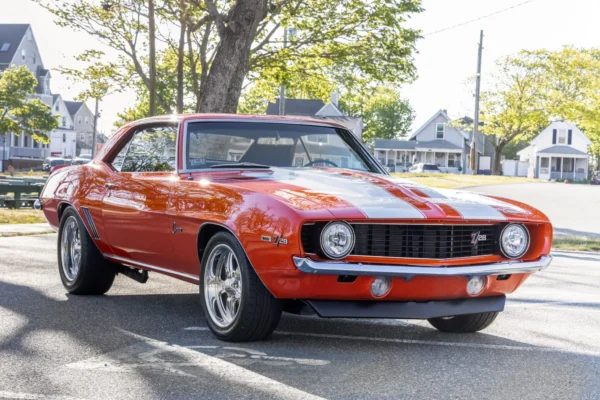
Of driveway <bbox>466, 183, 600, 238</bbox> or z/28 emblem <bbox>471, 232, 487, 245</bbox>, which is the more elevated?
z/28 emblem <bbox>471, 232, 487, 245</bbox>

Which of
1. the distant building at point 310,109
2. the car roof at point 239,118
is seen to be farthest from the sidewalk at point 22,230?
the distant building at point 310,109

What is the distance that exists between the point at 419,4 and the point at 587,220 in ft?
25.8

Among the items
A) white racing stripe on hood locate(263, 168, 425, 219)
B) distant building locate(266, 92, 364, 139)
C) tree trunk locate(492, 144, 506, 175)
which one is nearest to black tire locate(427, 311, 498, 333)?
white racing stripe on hood locate(263, 168, 425, 219)

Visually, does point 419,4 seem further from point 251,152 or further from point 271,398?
point 271,398

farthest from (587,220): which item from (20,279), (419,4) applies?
(20,279)

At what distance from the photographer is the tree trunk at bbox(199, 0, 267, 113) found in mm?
18500

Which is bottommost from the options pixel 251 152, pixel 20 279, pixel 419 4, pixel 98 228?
pixel 20 279

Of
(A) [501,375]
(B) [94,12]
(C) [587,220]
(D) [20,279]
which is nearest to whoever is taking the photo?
(A) [501,375]

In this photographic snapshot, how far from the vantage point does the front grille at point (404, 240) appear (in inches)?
208

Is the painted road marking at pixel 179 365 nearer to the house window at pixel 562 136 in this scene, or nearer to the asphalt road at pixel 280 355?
the asphalt road at pixel 280 355

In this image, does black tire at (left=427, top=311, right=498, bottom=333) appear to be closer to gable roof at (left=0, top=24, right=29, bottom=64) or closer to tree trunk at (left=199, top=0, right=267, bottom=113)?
tree trunk at (left=199, top=0, right=267, bottom=113)

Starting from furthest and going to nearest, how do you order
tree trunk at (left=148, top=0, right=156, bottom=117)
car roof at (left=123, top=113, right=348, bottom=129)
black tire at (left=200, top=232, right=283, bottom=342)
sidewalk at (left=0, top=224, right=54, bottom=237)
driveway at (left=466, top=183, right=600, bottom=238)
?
driveway at (left=466, top=183, right=600, bottom=238), tree trunk at (left=148, top=0, right=156, bottom=117), sidewalk at (left=0, top=224, right=54, bottom=237), car roof at (left=123, top=113, right=348, bottom=129), black tire at (left=200, top=232, right=283, bottom=342)

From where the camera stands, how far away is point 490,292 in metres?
5.75

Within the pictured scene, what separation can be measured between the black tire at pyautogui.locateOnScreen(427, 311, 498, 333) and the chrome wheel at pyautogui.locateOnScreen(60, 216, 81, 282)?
125 inches
